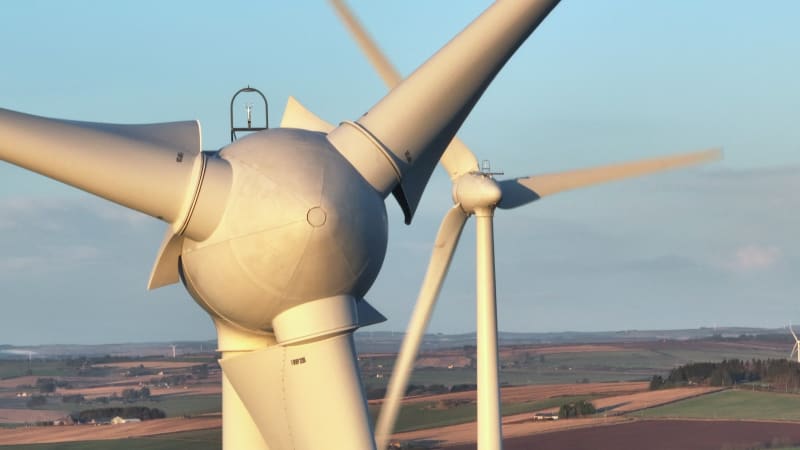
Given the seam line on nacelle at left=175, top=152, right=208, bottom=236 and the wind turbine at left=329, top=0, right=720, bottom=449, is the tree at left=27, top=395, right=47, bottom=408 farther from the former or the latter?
the seam line on nacelle at left=175, top=152, right=208, bottom=236

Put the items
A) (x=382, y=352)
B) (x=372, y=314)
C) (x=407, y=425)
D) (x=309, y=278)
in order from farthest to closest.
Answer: (x=382, y=352), (x=407, y=425), (x=372, y=314), (x=309, y=278)

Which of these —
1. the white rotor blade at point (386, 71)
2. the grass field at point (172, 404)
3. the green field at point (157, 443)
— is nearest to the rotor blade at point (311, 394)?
the white rotor blade at point (386, 71)

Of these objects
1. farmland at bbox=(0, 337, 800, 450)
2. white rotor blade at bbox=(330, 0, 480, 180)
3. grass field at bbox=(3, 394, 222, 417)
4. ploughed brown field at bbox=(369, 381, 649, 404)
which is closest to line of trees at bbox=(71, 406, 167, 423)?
grass field at bbox=(3, 394, 222, 417)

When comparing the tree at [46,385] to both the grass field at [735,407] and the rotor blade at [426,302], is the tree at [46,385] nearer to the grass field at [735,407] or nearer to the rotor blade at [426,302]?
the grass field at [735,407]

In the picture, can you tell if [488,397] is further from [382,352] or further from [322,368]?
[382,352]

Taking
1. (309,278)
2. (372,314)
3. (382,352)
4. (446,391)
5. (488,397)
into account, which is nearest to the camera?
(309,278)

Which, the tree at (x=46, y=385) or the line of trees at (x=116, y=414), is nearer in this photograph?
the line of trees at (x=116, y=414)

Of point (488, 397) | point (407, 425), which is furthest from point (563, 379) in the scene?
point (488, 397)
